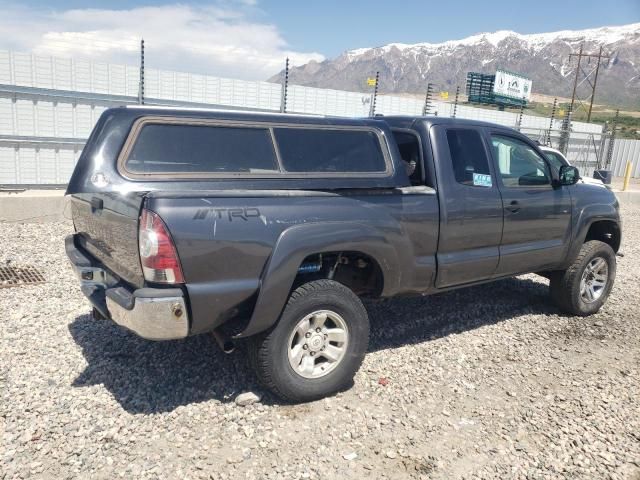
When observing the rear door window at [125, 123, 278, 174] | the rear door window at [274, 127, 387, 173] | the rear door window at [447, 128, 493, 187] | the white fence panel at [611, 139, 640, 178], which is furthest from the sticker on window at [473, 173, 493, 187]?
the white fence panel at [611, 139, 640, 178]

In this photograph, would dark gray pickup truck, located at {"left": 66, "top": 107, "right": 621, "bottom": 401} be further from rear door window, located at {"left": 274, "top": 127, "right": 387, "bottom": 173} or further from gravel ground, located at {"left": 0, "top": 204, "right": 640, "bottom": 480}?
gravel ground, located at {"left": 0, "top": 204, "right": 640, "bottom": 480}

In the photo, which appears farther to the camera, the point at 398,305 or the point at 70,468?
the point at 398,305

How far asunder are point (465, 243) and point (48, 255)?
17.2ft

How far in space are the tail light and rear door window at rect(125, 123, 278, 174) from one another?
0.61 meters

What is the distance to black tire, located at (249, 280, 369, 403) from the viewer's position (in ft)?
11.2

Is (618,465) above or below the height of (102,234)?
below

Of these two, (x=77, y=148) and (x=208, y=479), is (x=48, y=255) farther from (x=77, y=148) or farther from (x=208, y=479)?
(x=208, y=479)

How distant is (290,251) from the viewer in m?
3.30

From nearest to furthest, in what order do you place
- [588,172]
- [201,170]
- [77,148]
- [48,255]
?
1. [201,170]
2. [48,255]
3. [77,148]
4. [588,172]

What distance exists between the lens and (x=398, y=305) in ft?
18.5

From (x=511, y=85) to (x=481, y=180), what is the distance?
42.4 metres

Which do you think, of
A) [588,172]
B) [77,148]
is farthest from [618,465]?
[588,172]

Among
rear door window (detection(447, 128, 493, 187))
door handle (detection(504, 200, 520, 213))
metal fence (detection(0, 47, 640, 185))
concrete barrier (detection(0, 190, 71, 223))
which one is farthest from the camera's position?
metal fence (detection(0, 47, 640, 185))

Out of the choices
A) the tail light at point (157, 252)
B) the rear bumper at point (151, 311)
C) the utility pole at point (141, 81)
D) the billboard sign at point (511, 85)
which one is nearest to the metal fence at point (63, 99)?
the utility pole at point (141, 81)
